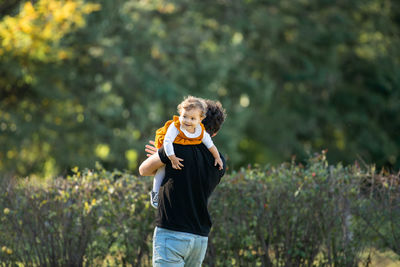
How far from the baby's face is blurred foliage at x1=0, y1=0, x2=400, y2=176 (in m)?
11.3

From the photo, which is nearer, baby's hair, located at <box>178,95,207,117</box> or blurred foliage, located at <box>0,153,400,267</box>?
baby's hair, located at <box>178,95,207,117</box>

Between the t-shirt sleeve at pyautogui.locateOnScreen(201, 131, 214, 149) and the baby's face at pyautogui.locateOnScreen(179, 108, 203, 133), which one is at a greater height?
the baby's face at pyautogui.locateOnScreen(179, 108, 203, 133)

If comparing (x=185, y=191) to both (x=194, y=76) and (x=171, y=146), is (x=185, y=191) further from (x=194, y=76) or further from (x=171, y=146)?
(x=194, y=76)

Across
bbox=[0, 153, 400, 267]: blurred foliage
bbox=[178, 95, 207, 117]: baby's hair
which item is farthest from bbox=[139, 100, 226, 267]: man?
bbox=[0, 153, 400, 267]: blurred foliage

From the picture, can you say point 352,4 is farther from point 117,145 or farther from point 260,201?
point 260,201

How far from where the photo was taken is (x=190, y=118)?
3658 millimetres

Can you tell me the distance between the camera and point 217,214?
589 cm

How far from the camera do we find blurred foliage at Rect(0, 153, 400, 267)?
590cm

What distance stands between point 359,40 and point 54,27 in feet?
39.6

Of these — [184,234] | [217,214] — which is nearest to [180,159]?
[184,234]

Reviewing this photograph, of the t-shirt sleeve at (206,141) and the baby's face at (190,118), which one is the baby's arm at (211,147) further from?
the baby's face at (190,118)

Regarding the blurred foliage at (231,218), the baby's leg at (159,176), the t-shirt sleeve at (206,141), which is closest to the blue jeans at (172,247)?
the baby's leg at (159,176)

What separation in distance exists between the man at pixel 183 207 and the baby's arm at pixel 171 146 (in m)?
0.04

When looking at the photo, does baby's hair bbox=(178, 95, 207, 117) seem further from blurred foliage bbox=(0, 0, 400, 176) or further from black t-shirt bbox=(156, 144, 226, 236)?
blurred foliage bbox=(0, 0, 400, 176)
